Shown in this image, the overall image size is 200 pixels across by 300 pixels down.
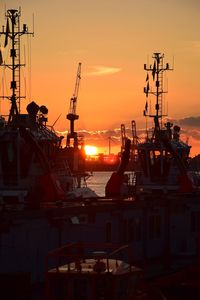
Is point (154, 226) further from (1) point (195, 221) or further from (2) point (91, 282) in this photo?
(2) point (91, 282)

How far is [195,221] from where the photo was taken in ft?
223

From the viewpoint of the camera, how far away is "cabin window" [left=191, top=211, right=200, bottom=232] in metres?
67.4

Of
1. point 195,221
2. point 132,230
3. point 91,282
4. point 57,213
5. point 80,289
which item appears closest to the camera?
point 91,282

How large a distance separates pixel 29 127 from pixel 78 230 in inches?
451

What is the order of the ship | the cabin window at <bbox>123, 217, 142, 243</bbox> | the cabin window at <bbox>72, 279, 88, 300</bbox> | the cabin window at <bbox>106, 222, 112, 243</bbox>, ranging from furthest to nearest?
the cabin window at <bbox>123, 217, 142, 243</bbox>, the cabin window at <bbox>106, 222, 112, 243</bbox>, the ship, the cabin window at <bbox>72, 279, 88, 300</bbox>

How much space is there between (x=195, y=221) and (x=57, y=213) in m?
19.9

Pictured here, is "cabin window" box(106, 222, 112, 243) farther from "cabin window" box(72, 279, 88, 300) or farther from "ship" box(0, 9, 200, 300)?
"cabin window" box(72, 279, 88, 300)

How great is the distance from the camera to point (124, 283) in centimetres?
3638

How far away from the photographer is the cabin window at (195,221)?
2655 inches

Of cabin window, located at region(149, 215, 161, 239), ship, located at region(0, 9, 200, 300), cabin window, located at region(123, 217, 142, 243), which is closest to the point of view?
ship, located at region(0, 9, 200, 300)

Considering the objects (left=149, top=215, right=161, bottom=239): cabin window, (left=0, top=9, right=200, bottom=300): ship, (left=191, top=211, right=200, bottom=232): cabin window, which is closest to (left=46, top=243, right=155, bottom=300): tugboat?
(left=0, top=9, right=200, bottom=300): ship

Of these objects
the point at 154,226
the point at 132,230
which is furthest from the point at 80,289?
the point at 154,226

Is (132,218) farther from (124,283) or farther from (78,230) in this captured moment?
(124,283)

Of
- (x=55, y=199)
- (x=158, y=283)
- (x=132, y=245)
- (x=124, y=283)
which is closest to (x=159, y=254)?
(x=132, y=245)
